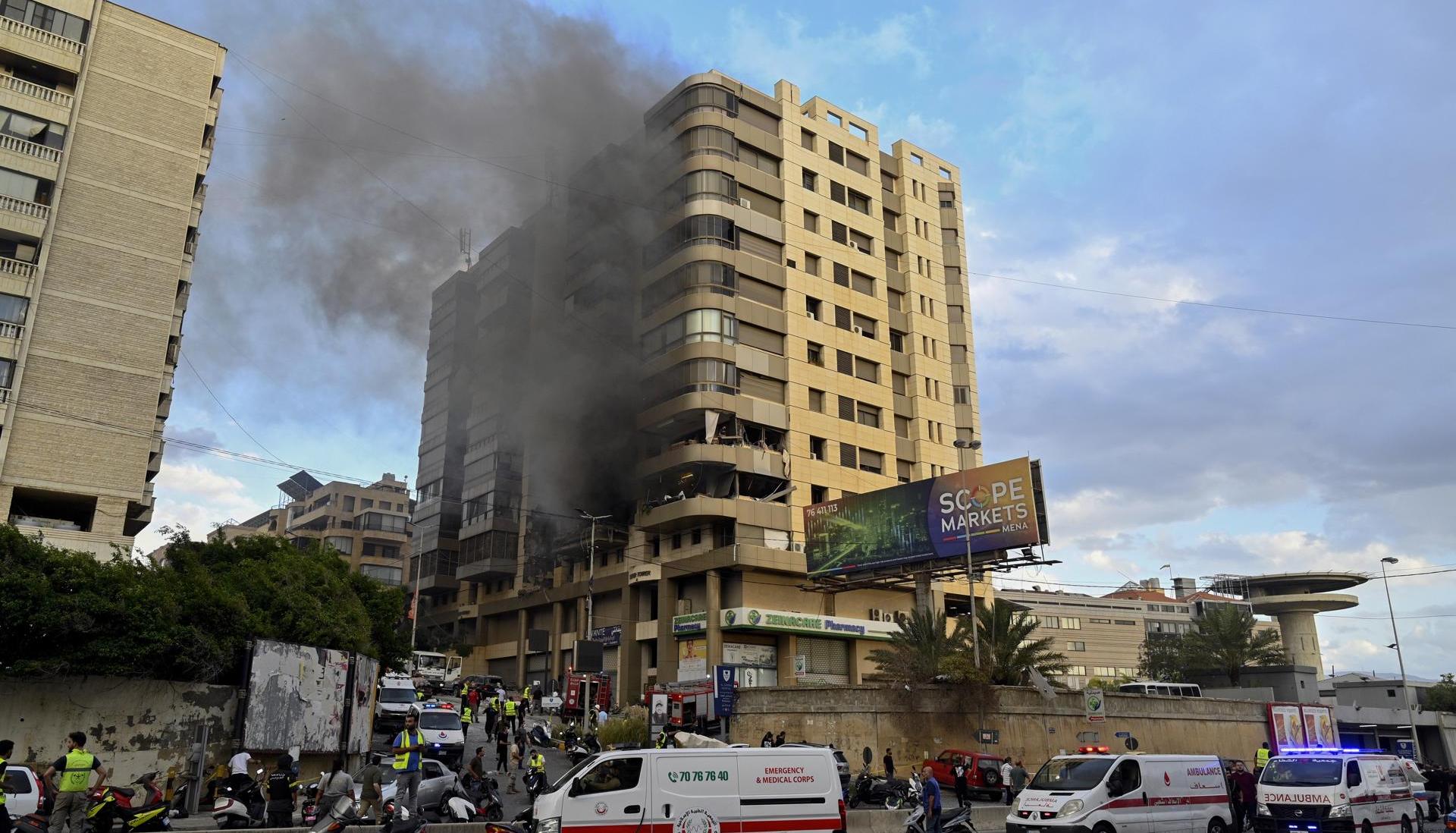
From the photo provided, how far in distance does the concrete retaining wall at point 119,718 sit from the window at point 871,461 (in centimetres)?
3891

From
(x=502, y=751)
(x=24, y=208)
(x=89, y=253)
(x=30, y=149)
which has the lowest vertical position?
(x=502, y=751)

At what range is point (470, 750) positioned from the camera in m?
30.9

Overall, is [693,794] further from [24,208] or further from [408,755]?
[24,208]

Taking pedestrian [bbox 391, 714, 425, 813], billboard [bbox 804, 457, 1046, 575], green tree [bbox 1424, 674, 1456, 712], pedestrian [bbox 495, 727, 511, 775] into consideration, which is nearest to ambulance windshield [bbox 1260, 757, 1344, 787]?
pedestrian [bbox 391, 714, 425, 813]

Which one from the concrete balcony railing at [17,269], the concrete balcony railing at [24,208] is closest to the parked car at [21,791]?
the concrete balcony railing at [17,269]

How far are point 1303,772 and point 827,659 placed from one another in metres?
33.1

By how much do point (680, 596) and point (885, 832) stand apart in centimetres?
3373

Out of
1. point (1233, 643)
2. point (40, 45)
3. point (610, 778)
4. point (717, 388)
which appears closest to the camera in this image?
point (610, 778)

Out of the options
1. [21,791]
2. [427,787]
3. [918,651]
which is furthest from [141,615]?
[918,651]

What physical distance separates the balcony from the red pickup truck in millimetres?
41640

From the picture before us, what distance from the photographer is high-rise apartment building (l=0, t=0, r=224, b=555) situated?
1374 inches

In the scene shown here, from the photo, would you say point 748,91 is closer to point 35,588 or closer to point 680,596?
point 680,596

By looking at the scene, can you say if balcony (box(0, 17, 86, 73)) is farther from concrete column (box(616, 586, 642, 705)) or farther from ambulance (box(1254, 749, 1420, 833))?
ambulance (box(1254, 749, 1420, 833))

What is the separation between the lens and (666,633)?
49.5m
